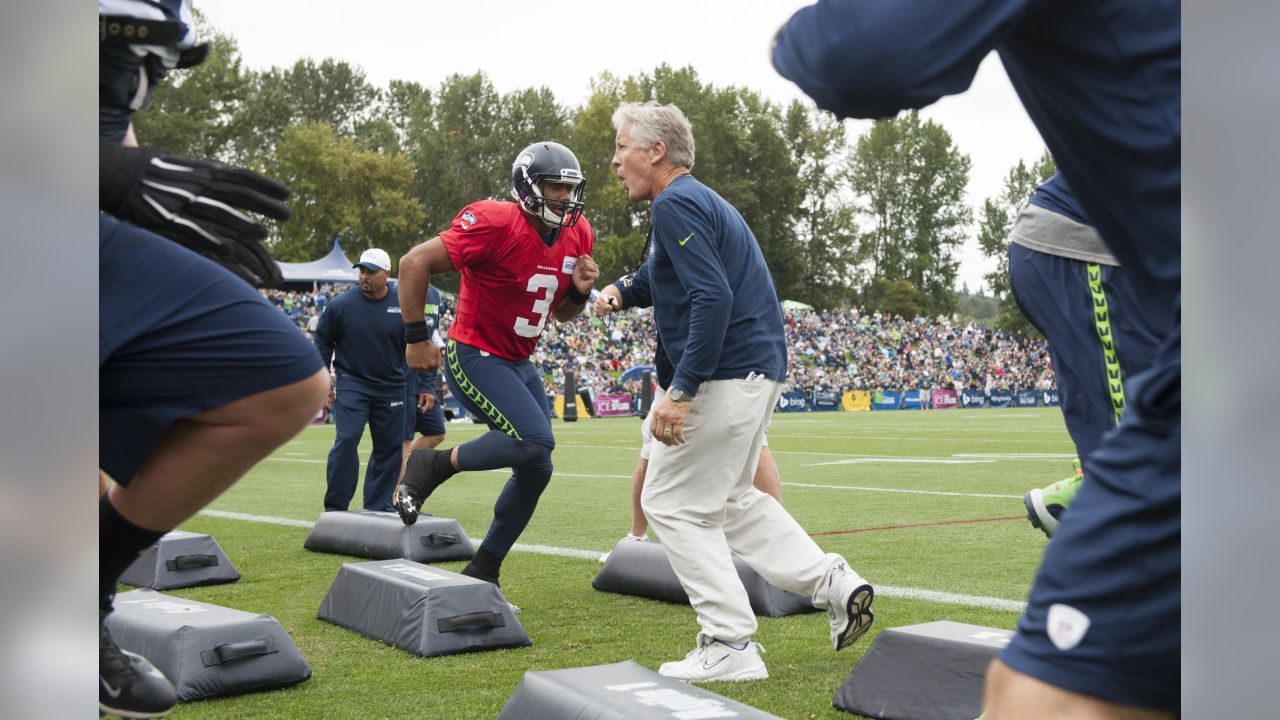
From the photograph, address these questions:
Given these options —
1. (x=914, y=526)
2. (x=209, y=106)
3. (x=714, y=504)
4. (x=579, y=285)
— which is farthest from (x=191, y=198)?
(x=209, y=106)

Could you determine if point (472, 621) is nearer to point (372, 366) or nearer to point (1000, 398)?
point (372, 366)

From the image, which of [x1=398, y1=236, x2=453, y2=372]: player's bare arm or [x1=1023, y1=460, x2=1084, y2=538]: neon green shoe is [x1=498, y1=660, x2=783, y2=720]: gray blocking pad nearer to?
[x1=1023, y1=460, x2=1084, y2=538]: neon green shoe

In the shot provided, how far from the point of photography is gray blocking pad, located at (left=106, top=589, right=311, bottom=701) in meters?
3.75

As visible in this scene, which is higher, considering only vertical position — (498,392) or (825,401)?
(498,392)

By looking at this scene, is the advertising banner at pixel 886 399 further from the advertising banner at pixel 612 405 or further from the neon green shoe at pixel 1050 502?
the neon green shoe at pixel 1050 502

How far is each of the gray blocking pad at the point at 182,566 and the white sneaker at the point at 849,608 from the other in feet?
11.4

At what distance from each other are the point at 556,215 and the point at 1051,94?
4248 millimetres

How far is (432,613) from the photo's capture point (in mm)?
4445

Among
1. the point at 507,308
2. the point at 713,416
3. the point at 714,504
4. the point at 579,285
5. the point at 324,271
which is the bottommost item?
the point at 324,271

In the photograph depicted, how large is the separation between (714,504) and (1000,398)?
36417mm

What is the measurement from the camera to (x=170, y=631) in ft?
12.5

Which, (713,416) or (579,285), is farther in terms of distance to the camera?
(579,285)
